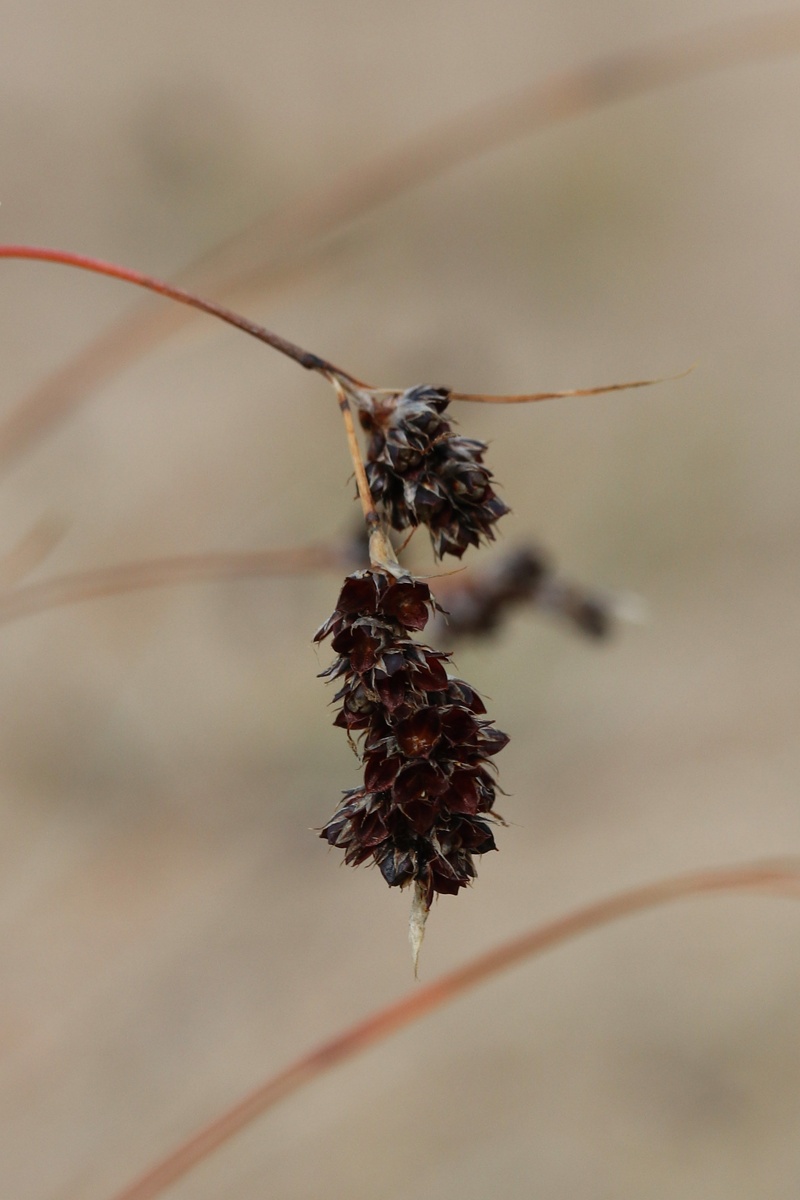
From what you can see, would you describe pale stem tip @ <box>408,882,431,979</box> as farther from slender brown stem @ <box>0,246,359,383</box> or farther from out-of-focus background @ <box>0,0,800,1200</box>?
out-of-focus background @ <box>0,0,800,1200</box>

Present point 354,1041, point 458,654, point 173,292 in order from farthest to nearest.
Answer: point 458,654 → point 354,1041 → point 173,292

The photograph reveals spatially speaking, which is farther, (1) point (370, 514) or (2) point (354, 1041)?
(2) point (354, 1041)

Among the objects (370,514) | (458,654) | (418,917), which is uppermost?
(458,654)

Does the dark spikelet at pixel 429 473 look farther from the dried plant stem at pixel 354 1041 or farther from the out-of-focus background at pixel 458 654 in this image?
the out-of-focus background at pixel 458 654

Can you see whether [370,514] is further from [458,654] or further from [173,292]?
[458,654]

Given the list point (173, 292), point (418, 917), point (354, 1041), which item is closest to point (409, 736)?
point (418, 917)

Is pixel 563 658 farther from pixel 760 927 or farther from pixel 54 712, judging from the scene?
pixel 54 712

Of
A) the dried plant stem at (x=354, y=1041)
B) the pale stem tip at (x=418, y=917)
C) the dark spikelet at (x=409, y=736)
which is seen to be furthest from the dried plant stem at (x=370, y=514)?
the dried plant stem at (x=354, y=1041)

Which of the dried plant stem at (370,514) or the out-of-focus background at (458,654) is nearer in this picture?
the dried plant stem at (370,514)
